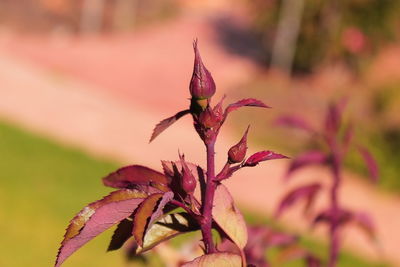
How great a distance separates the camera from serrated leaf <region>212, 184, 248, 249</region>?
984 millimetres

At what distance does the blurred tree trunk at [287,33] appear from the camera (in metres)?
13.4

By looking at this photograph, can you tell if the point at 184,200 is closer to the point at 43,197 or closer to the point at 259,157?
the point at 259,157

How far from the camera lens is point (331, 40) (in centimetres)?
1310

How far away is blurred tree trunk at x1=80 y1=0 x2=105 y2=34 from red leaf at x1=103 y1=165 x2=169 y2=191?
14266 mm

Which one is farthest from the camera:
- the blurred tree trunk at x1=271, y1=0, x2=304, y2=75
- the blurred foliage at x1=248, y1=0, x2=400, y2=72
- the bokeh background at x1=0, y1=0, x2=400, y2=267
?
the blurred tree trunk at x1=271, y1=0, x2=304, y2=75

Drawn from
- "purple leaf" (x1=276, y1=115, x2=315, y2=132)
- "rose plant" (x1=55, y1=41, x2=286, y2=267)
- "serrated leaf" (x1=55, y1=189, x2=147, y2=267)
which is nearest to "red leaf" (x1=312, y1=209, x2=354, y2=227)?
"purple leaf" (x1=276, y1=115, x2=315, y2=132)

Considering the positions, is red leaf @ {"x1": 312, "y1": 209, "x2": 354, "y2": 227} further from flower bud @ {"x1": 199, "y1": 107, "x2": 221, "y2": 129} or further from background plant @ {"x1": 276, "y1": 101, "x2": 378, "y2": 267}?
flower bud @ {"x1": 199, "y1": 107, "x2": 221, "y2": 129}

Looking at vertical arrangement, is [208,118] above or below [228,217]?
above

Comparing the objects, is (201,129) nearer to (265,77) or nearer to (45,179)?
(45,179)

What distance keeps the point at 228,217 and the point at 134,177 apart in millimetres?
119

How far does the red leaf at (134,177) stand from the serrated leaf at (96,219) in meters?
0.03

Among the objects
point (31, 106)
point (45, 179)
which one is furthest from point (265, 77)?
point (45, 179)

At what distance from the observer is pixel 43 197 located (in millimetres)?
6809

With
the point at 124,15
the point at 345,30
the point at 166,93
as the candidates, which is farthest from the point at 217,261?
the point at 124,15
